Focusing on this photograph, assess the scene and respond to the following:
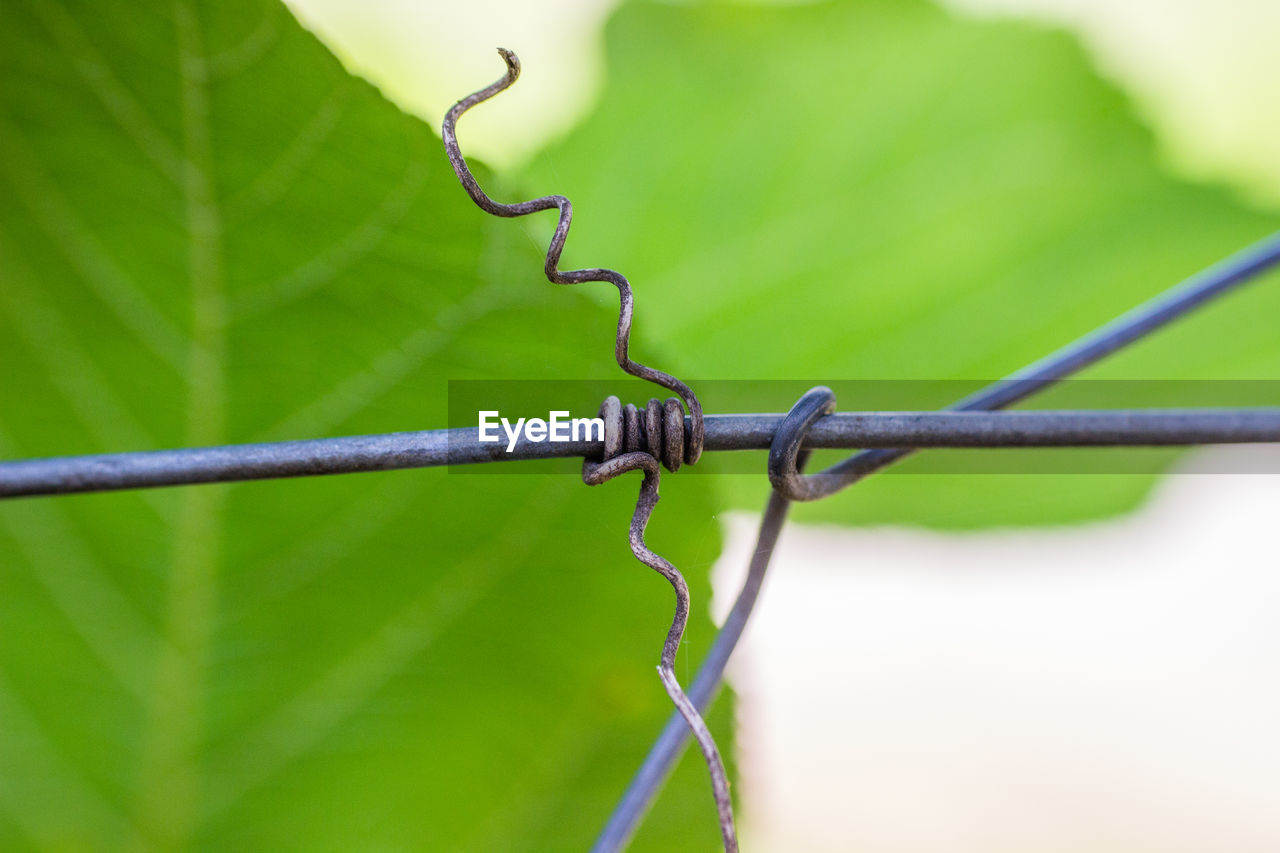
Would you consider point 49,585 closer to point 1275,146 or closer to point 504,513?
point 504,513

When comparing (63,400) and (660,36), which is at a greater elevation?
(660,36)

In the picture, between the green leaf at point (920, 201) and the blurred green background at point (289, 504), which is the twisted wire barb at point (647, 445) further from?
the green leaf at point (920, 201)

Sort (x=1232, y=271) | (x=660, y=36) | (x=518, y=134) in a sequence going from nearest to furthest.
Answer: (x=1232, y=271)
(x=518, y=134)
(x=660, y=36)

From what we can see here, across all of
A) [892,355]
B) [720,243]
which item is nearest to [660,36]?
[720,243]

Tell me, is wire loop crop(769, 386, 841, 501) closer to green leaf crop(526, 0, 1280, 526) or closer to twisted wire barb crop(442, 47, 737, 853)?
twisted wire barb crop(442, 47, 737, 853)

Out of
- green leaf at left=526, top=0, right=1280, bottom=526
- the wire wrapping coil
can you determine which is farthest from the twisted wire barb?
green leaf at left=526, top=0, right=1280, bottom=526

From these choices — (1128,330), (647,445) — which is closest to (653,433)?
(647,445)

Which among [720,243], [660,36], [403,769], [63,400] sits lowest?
[403,769]

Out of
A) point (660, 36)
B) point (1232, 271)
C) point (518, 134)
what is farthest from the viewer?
point (660, 36)
